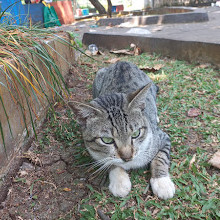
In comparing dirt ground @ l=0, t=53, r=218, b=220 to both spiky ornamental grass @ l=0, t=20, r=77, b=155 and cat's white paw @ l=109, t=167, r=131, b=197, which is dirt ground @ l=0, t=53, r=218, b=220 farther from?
spiky ornamental grass @ l=0, t=20, r=77, b=155

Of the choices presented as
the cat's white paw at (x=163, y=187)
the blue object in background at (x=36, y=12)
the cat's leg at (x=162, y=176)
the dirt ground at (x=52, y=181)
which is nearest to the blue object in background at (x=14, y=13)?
the dirt ground at (x=52, y=181)

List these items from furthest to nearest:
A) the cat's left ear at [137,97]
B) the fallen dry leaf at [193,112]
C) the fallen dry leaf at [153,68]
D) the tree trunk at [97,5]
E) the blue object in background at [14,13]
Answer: the tree trunk at [97,5]
the fallen dry leaf at [153,68]
the blue object in background at [14,13]
the fallen dry leaf at [193,112]
the cat's left ear at [137,97]

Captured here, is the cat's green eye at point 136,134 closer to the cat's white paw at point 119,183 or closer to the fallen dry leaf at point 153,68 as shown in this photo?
the cat's white paw at point 119,183

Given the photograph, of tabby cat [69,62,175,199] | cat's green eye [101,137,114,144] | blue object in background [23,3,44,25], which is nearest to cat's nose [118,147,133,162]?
tabby cat [69,62,175,199]

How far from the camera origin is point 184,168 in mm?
2281

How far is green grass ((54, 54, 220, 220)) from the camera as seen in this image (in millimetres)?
1881

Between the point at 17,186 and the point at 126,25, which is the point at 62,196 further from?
the point at 126,25

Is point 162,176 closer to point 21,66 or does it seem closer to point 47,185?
point 47,185

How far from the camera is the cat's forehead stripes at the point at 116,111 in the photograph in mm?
2098

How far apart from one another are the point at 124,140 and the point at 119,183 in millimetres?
388

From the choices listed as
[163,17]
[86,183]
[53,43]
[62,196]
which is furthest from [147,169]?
[163,17]

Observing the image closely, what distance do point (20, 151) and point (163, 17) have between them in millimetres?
7279

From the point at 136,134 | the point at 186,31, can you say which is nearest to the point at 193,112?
the point at 136,134

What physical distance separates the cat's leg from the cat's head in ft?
0.85
